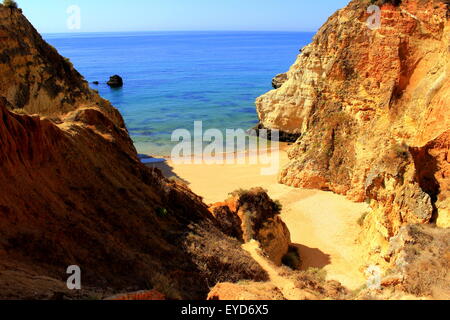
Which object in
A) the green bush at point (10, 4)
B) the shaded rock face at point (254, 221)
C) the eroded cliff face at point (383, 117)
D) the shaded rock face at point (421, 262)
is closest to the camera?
the shaded rock face at point (421, 262)

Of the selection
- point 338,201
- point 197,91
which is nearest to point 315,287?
point 338,201

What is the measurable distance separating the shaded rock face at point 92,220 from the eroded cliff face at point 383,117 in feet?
20.6

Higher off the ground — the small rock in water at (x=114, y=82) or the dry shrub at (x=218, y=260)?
the small rock in water at (x=114, y=82)

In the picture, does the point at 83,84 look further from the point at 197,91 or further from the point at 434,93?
the point at 197,91

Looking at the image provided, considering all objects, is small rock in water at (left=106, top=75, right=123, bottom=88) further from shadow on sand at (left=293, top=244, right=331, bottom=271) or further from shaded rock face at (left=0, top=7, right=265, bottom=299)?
shadow on sand at (left=293, top=244, right=331, bottom=271)

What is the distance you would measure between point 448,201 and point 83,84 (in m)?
18.6

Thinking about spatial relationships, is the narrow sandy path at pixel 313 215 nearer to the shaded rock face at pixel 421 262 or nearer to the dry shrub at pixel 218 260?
the shaded rock face at pixel 421 262

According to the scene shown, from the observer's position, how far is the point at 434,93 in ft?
51.3

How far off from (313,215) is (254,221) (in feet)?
19.4

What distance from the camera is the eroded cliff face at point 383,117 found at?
46.0 feet

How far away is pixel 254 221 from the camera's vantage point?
49.1 feet

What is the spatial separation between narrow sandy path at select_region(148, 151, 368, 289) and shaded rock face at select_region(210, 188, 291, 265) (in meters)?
1.46

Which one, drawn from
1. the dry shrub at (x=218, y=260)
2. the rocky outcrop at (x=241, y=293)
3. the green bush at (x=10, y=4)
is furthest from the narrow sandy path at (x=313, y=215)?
the green bush at (x=10, y=4)

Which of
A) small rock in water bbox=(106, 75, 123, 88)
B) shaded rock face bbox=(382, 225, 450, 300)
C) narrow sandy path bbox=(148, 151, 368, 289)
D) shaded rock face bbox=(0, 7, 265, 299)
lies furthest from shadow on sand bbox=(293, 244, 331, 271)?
small rock in water bbox=(106, 75, 123, 88)
